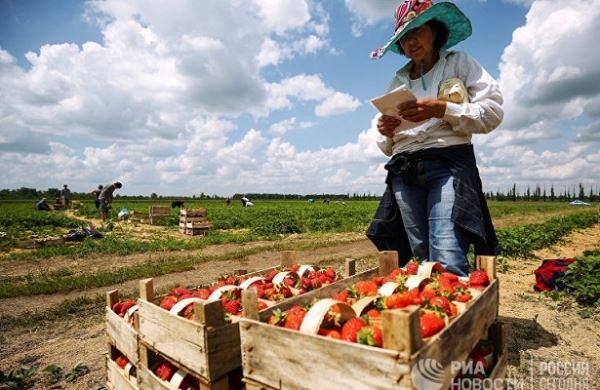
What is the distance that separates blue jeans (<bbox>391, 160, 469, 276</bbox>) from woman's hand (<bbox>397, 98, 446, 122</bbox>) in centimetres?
37

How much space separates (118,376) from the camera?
237 centimetres

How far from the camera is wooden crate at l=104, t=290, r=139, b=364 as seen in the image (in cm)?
219

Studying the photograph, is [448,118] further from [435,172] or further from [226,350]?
[226,350]

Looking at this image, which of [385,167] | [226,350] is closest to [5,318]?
[226,350]

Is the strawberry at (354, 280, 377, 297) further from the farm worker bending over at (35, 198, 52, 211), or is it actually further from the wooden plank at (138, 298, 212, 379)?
the farm worker bending over at (35, 198, 52, 211)

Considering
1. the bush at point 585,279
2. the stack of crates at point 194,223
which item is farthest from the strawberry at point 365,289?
the stack of crates at point 194,223

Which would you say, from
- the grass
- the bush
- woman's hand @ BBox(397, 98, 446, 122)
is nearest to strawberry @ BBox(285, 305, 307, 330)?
woman's hand @ BBox(397, 98, 446, 122)

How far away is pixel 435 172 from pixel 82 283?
6.60 meters

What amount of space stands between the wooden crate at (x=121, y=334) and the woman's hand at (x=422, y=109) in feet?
7.06

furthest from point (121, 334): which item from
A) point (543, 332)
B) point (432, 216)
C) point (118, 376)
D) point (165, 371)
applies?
point (543, 332)

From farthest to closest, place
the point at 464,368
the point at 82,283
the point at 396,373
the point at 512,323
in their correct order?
1. the point at 82,283
2. the point at 512,323
3. the point at 464,368
4. the point at 396,373

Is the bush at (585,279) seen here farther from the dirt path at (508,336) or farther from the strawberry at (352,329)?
the strawberry at (352,329)

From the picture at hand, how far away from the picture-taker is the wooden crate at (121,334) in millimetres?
2188

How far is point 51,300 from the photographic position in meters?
5.73
